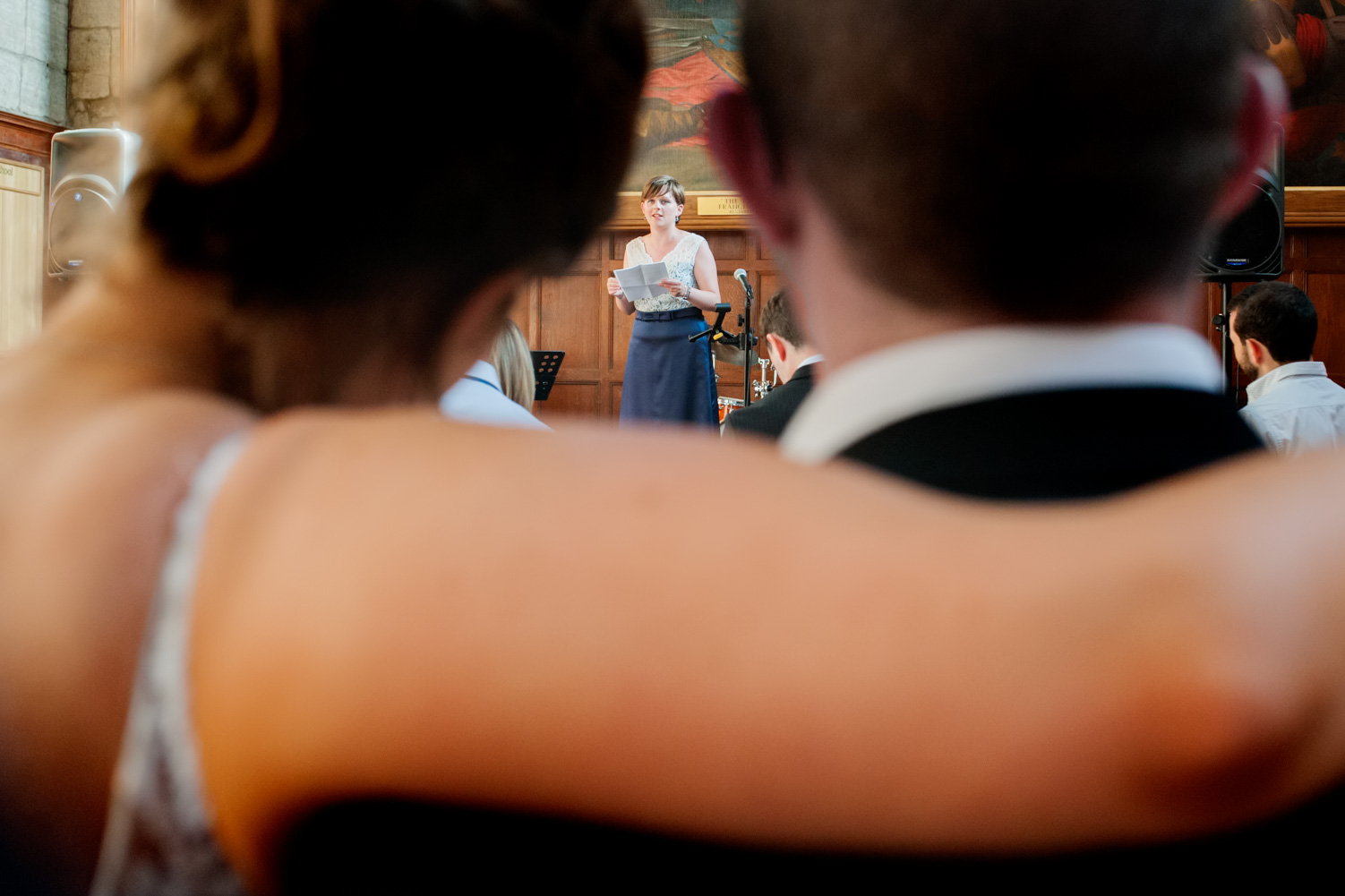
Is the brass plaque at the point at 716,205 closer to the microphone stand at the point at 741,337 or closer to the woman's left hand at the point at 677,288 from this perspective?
the microphone stand at the point at 741,337

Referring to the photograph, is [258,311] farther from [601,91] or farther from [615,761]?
[615,761]

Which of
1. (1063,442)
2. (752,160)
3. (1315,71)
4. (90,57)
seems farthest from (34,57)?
(1063,442)

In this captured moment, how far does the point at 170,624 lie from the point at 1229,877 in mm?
380

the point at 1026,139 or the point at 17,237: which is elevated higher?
the point at 17,237

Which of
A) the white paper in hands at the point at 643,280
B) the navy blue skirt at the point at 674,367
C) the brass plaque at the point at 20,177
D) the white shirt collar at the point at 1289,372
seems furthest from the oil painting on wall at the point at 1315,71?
the brass plaque at the point at 20,177

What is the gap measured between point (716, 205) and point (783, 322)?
6.12 m

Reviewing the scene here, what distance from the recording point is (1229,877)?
0.41 meters

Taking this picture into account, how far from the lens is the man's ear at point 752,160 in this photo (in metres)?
0.66

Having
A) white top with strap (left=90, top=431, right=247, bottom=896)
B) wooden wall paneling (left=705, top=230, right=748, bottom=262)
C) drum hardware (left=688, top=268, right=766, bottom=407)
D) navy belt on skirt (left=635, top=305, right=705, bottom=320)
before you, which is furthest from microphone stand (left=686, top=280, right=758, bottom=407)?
white top with strap (left=90, top=431, right=247, bottom=896)

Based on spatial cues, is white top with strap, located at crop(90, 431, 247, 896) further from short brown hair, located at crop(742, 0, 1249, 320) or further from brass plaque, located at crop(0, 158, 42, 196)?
brass plaque, located at crop(0, 158, 42, 196)

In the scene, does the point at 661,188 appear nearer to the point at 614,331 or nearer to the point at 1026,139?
the point at 614,331

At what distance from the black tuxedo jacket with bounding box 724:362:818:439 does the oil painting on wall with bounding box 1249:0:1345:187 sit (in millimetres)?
7972

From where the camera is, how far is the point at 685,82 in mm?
10586

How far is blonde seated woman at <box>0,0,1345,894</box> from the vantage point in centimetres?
32
